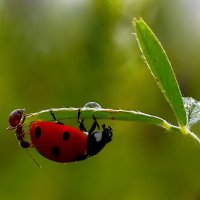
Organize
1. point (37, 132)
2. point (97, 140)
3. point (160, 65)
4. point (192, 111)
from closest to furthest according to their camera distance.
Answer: point (160, 65)
point (192, 111)
point (37, 132)
point (97, 140)

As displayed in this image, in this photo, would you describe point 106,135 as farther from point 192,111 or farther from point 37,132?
point 192,111

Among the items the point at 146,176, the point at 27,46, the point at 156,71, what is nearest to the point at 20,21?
the point at 27,46

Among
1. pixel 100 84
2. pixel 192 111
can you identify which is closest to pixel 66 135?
pixel 192 111

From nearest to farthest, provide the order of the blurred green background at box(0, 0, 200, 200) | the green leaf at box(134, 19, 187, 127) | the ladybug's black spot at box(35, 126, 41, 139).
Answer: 1. the green leaf at box(134, 19, 187, 127)
2. the ladybug's black spot at box(35, 126, 41, 139)
3. the blurred green background at box(0, 0, 200, 200)

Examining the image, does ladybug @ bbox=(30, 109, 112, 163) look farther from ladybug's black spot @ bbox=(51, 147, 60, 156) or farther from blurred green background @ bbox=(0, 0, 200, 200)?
blurred green background @ bbox=(0, 0, 200, 200)

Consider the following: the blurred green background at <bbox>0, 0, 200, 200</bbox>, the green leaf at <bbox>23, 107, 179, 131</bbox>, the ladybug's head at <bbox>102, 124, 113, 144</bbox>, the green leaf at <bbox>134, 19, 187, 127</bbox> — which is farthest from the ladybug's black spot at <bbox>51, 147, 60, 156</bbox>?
the blurred green background at <bbox>0, 0, 200, 200</bbox>

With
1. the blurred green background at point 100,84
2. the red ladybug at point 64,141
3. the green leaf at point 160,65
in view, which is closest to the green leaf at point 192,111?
the green leaf at point 160,65

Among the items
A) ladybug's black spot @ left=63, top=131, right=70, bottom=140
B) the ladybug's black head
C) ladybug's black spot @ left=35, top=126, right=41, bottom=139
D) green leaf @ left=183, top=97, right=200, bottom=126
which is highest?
ladybug's black spot @ left=35, top=126, right=41, bottom=139

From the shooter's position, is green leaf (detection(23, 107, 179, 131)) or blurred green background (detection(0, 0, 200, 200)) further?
blurred green background (detection(0, 0, 200, 200))
